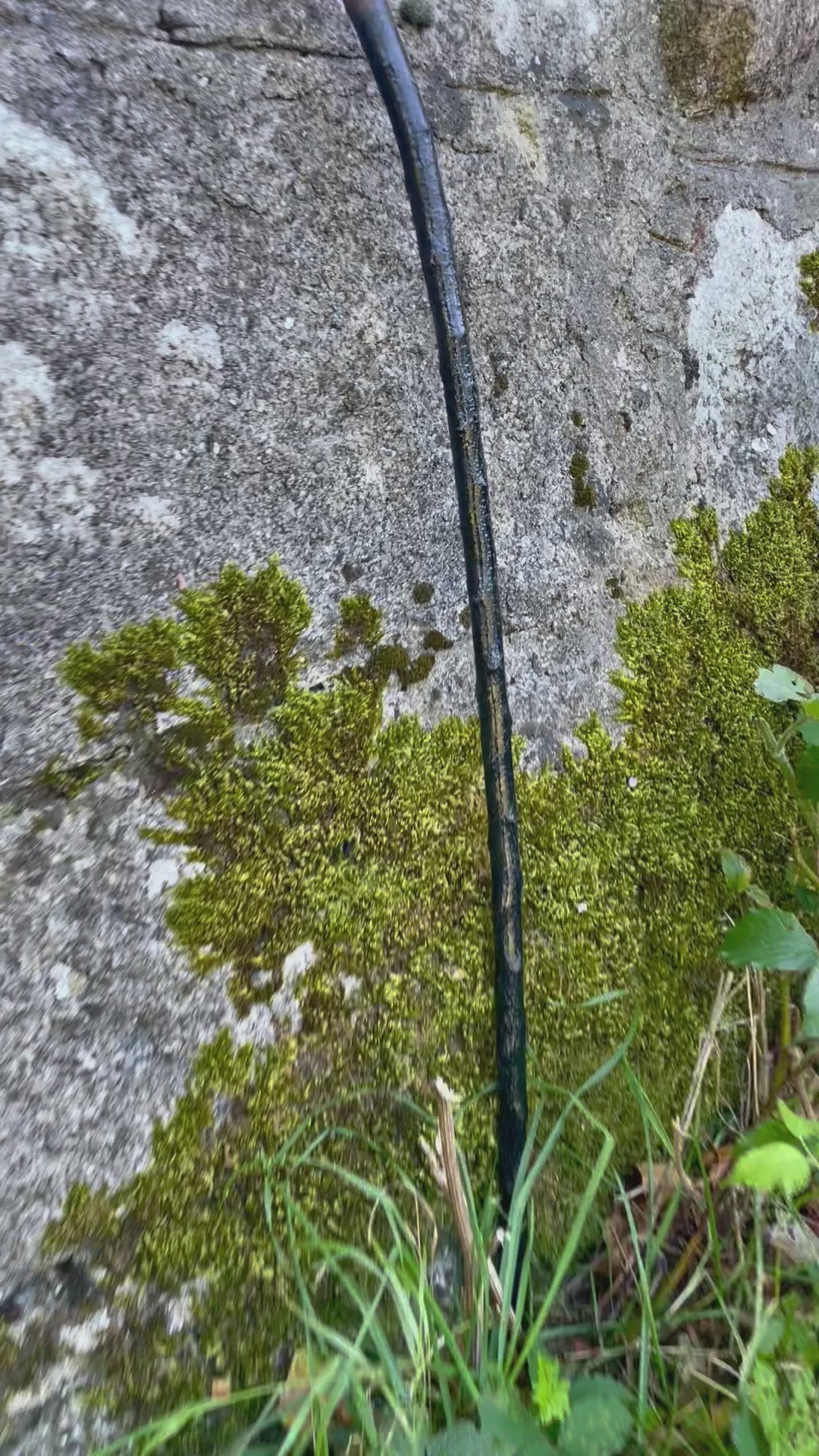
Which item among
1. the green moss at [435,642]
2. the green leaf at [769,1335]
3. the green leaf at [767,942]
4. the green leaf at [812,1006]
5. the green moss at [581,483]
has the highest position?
the green moss at [581,483]

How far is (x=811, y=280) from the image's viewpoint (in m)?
1.54

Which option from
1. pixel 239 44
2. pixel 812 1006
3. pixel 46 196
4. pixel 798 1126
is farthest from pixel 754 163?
pixel 798 1126

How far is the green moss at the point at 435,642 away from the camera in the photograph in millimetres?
1154

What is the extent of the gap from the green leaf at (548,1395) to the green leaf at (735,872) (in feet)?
2.08

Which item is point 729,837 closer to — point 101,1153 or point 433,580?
point 433,580

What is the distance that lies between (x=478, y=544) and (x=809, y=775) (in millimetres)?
559

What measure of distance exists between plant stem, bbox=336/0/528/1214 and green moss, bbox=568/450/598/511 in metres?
0.28

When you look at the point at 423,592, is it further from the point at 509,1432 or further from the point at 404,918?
the point at 509,1432

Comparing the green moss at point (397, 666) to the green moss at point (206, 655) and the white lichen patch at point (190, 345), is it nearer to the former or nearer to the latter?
the green moss at point (206, 655)

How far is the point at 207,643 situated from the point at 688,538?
85cm

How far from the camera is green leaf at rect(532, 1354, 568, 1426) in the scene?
792 millimetres

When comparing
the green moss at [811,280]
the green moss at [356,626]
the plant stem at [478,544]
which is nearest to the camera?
the plant stem at [478,544]

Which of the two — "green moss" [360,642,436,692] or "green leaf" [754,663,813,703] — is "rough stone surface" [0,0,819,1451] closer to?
"green moss" [360,642,436,692]

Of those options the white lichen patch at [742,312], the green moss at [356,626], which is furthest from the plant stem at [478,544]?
the white lichen patch at [742,312]
